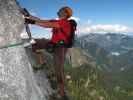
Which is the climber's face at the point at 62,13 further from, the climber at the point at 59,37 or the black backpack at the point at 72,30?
the black backpack at the point at 72,30

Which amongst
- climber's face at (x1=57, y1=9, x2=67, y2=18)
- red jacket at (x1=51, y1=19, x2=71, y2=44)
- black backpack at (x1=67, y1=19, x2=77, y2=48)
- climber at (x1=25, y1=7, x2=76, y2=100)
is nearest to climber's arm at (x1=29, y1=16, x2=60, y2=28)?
climber at (x1=25, y1=7, x2=76, y2=100)

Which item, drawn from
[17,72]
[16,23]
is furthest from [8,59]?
[16,23]

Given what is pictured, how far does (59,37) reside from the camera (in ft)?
36.5

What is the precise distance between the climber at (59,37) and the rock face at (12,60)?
950 millimetres

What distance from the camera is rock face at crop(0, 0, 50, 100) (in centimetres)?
848

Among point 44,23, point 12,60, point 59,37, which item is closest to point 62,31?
point 59,37

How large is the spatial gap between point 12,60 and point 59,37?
285 cm

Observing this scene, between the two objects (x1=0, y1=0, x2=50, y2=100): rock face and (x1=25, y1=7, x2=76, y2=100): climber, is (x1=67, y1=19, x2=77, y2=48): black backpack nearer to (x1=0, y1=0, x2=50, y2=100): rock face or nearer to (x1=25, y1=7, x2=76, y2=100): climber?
(x1=25, y1=7, x2=76, y2=100): climber

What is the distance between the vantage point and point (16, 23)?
9109mm

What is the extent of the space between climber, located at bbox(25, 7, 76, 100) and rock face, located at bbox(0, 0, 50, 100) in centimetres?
95

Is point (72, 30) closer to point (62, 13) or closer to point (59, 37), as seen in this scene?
point (59, 37)

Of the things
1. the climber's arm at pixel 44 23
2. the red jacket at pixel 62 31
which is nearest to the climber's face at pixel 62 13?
the red jacket at pixel 62 31

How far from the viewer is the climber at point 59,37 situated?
10.4 m

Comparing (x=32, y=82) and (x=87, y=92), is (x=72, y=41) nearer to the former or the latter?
(x=32, y=82)
